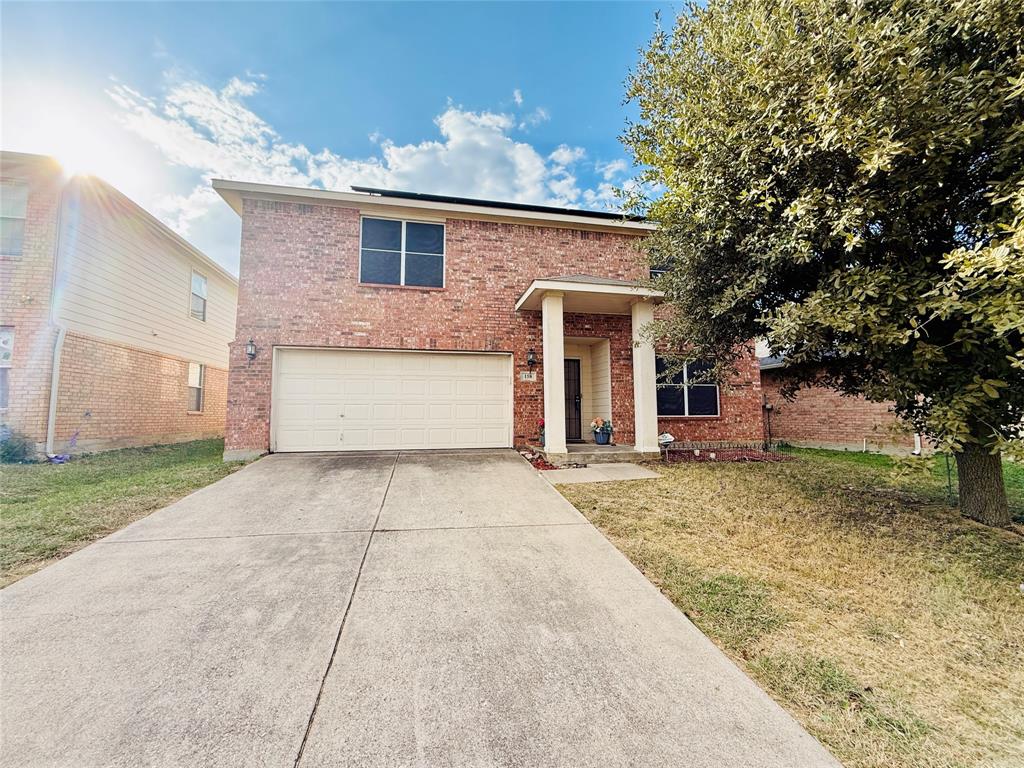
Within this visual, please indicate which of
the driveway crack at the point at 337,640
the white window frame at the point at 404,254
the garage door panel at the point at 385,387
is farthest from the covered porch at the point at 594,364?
the driveway crack at the point at 337,640

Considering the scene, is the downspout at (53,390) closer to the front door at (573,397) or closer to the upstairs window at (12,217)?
the upstairs window at (12,217)

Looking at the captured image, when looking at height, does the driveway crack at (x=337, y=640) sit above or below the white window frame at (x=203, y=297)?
below

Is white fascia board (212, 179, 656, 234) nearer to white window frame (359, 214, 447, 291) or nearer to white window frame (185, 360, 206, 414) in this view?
white window frame (359, 214, 447, 291)

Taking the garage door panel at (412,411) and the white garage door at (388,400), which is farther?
the garage door panel at (412,411)

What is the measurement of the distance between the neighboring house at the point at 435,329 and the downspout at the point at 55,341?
3354 millimetres

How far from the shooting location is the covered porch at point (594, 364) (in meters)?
8.09

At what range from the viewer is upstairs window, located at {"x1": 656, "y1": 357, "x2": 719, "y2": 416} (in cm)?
980

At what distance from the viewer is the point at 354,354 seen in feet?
29.1

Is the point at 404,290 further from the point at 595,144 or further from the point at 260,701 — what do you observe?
the point at 260,701

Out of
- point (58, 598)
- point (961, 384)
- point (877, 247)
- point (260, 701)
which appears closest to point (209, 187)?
point (58, 598)

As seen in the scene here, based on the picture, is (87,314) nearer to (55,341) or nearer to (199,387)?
(55,341)

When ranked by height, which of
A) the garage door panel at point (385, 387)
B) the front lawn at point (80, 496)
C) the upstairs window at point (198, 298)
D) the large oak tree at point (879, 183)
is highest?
the upstairs window at point (198, 298)

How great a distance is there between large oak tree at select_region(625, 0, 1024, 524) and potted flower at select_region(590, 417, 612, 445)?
4.59 metres

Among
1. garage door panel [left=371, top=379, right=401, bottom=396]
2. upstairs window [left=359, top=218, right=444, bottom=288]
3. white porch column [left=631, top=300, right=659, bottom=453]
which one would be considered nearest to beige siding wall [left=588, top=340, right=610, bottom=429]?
white porch column [left=631, top=300, right=659, bottom=453]
